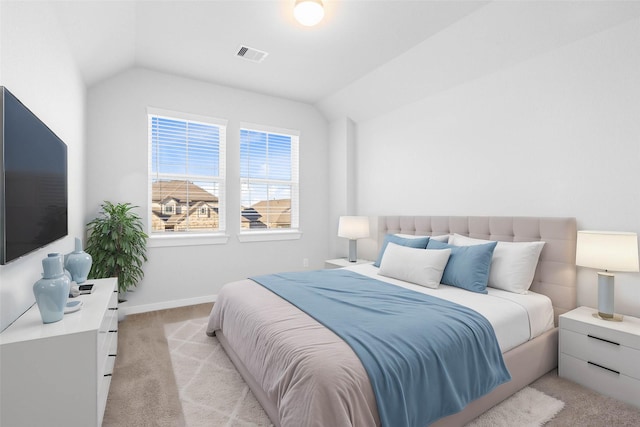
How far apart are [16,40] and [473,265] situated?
3.19 m

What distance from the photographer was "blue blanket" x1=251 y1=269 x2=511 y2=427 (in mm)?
1417

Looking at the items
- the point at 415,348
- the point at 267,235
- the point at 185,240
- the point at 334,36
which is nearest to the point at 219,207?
the point at 185,240

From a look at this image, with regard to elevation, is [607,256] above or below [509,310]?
above

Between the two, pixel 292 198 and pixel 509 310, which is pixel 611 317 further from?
pixel 292 198

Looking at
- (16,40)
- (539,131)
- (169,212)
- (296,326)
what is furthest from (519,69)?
(169,212)

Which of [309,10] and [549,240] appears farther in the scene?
[549,240]

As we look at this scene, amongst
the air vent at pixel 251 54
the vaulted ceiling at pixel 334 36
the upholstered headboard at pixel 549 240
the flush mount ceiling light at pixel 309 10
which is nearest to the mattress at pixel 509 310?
the upholstered headboard at pixel 549 240

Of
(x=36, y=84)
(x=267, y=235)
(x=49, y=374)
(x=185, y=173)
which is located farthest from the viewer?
(x=267, y=235)

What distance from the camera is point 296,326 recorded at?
5.90 feet

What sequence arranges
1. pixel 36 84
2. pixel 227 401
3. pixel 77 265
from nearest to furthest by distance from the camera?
pixel 36 84, pixel 227 401, pixel 77 265

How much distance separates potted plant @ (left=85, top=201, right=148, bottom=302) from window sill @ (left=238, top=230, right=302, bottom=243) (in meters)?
1.27

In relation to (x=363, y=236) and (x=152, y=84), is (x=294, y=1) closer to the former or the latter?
(x=152, y=84)

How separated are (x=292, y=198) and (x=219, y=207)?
3.73 ft

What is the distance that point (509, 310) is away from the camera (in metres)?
2.13
